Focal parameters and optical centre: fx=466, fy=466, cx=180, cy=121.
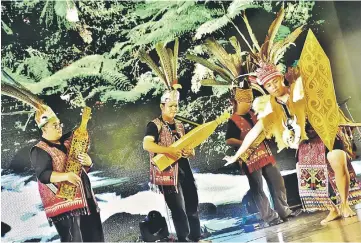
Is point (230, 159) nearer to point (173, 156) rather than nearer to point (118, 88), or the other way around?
point (173, 156)

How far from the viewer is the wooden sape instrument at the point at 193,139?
252 centimetres

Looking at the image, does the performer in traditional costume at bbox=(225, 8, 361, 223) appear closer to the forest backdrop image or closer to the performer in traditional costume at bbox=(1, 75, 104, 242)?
the forest backdrop image

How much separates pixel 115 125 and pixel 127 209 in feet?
1.51

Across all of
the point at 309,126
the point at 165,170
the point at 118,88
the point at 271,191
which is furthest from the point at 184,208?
the point at 309,126

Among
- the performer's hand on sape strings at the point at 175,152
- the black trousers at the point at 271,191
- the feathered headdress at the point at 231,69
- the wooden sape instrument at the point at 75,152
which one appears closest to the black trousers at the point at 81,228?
the wooden sape instrument at the point at 75,152

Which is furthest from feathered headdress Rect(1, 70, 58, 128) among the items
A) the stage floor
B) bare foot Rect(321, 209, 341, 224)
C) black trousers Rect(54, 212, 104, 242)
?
bare foot Rect(321, 209, 341, 224)

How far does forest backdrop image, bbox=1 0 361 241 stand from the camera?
2.46 m

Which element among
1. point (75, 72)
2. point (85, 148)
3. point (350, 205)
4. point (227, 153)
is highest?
point (75, 72)

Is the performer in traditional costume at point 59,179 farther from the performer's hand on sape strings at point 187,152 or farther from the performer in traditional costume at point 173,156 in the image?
the performer's hand on sape strings at point 187,152

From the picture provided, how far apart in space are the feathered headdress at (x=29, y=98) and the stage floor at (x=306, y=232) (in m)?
1.09

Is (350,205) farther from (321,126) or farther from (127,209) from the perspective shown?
(127,209)

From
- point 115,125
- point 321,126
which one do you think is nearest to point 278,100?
point 321,126

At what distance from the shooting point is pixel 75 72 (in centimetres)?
257

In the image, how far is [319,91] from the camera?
2.71 meters
